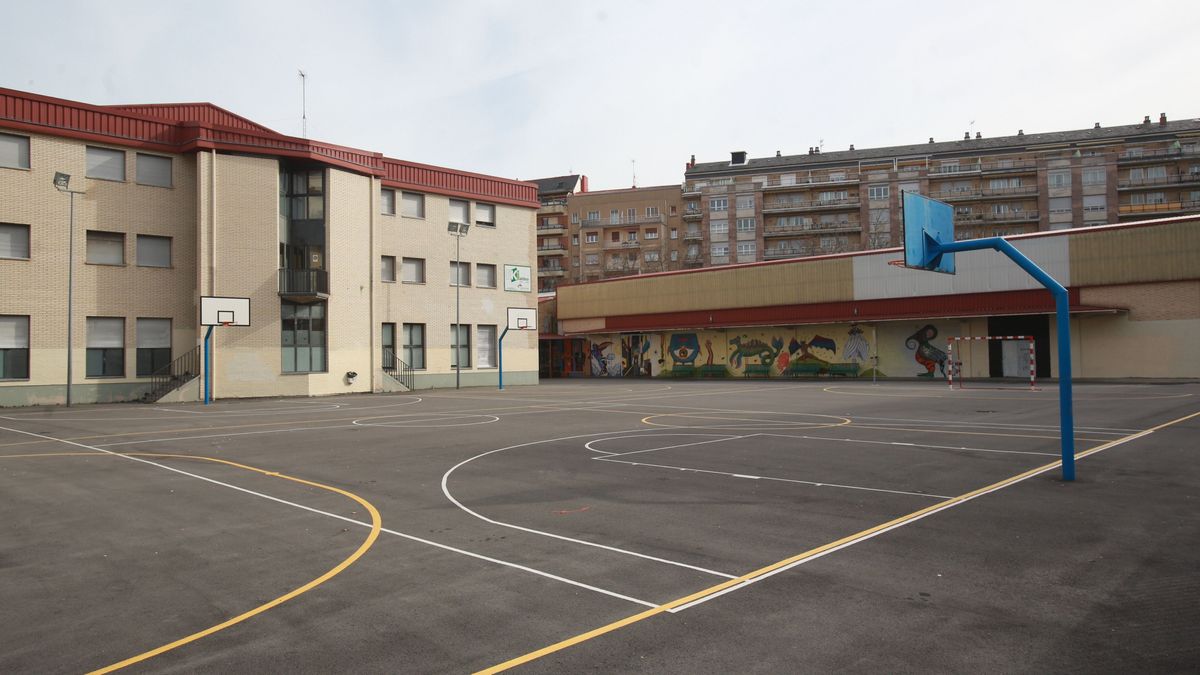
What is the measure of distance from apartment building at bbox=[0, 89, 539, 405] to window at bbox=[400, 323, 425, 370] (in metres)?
0.13

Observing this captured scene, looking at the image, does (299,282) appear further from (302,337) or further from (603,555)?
(603,555)

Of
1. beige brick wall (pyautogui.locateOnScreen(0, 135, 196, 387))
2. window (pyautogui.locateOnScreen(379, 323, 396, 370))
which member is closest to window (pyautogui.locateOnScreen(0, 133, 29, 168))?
beige brick wall (pyautogui.locateOnScreen(0, 135, 196, 387))

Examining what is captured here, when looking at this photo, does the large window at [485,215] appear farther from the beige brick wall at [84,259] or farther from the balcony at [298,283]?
the beige brick wall at [84,259]

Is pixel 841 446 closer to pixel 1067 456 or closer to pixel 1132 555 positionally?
pixel 1067 456

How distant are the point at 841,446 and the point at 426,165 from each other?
32107 millimetres

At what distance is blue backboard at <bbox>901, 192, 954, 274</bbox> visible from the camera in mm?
12555

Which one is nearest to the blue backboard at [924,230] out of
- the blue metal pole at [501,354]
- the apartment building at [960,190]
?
the blue metal pole at [501,354]

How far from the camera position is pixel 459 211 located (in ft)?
141

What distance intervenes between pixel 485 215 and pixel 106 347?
66.7 ft

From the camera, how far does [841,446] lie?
1488 cm

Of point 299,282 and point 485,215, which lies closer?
point 299,282

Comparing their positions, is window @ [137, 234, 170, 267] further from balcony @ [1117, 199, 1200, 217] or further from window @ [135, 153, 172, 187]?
balcony @ [1117, 199, 1200, 217]

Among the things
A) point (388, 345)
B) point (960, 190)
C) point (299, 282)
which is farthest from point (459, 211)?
point (960, 190)

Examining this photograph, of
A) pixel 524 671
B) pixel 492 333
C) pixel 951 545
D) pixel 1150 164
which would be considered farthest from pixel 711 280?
pixel 1150 164
